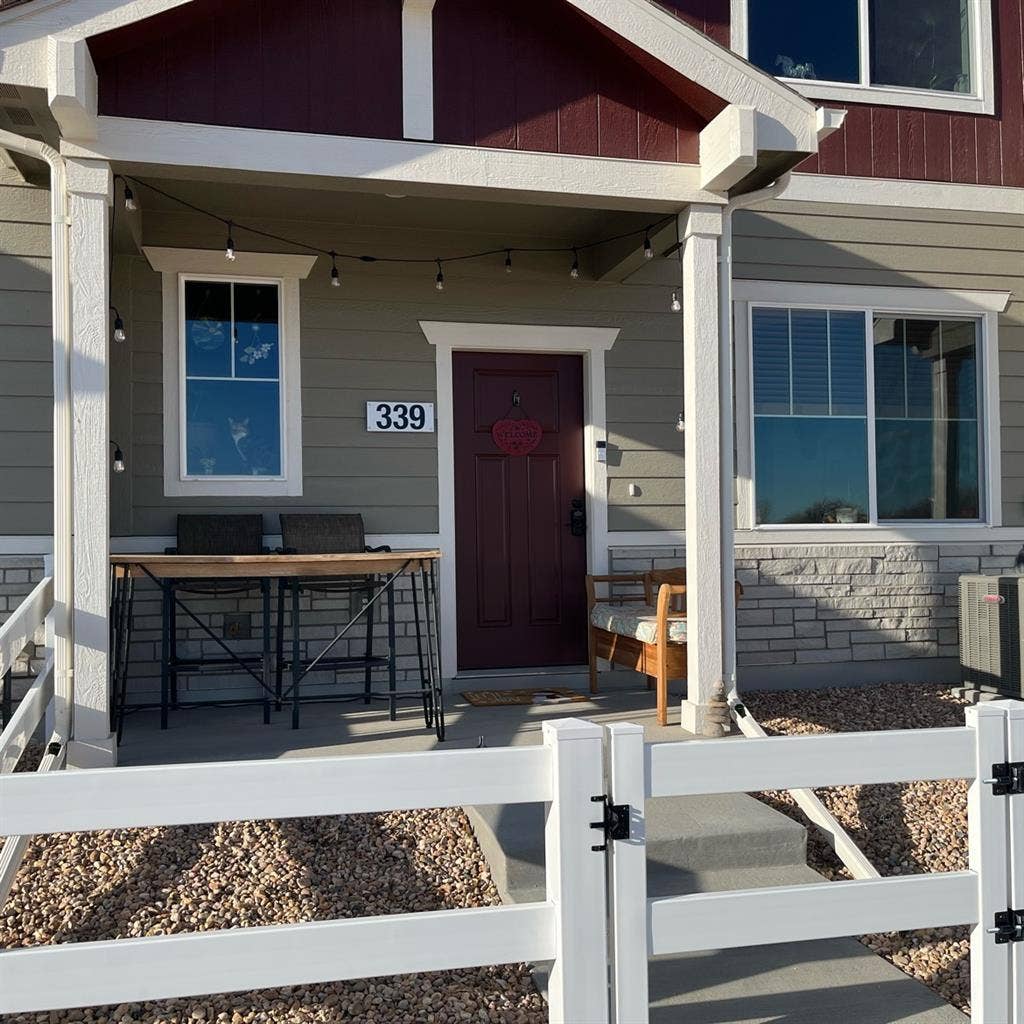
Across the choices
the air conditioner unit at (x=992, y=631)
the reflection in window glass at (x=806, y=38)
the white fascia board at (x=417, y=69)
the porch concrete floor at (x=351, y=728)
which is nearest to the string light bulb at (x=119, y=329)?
the white fascia board at (x=417, y=69)

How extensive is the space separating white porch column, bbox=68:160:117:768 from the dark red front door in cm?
233

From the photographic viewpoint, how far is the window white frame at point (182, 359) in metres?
Result: 5.45

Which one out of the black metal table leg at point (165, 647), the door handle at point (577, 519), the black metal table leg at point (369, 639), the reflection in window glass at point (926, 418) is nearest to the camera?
the black metal table leg at point (165, 647)

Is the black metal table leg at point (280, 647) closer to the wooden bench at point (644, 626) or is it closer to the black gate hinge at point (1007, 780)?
the wooden bench at point (644, 626)

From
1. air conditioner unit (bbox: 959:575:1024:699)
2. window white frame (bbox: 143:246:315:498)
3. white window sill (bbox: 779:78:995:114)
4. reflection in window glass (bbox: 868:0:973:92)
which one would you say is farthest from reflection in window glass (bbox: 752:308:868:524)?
window white frame (bbox: 143:246:315:498)

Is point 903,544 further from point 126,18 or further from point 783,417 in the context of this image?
point 126,18

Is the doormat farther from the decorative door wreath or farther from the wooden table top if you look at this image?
the decorative door wreath

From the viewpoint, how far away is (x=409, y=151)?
4.22 metres

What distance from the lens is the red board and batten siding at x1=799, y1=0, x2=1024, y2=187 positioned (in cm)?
627

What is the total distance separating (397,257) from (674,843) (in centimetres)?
367

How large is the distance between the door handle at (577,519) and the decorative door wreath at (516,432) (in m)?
0.41

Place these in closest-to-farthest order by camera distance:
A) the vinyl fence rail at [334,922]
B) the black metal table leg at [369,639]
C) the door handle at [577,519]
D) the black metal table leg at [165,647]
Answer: the vinyl fence rail at [334,922]
the black metal table leg at [165,647]
the black metal table leg at [369,639]
the door handle at [577,519]

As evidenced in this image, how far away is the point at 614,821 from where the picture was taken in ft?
6.63

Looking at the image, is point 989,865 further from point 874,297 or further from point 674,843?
point 874,297
